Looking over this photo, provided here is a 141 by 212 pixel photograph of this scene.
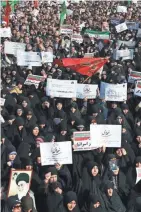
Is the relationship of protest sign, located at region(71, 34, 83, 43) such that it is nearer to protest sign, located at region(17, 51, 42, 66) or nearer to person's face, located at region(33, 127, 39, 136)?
protest sign, located at region(17, 51, 42, 66)

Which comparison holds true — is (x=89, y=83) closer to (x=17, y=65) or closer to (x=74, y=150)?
(x=17, y=65)

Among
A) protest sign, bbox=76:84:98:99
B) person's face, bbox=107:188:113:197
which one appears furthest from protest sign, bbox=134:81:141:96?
person's face, bbox=107:188:113:197

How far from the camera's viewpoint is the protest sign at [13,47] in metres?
15.4

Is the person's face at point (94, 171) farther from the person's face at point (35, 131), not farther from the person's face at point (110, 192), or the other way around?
the person's face at point (35, 131)

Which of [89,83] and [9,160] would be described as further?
[89,83]

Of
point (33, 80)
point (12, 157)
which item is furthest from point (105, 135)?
point (33, 80)

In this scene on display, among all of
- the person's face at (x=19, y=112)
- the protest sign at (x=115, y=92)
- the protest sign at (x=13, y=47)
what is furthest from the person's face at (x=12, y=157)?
the protest sign at (x=13, y=47)

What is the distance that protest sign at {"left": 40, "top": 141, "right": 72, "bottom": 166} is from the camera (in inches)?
321

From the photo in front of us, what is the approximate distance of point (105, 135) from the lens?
9000 mm

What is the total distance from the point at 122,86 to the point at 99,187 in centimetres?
466

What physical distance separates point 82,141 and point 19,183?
2.04m

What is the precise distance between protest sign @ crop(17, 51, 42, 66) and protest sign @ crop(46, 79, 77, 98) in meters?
2.88

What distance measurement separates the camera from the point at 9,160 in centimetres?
801

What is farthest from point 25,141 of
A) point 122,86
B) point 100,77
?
point 100,77
